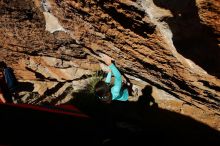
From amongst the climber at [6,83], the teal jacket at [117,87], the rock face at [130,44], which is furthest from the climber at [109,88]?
the climber at [6,83]

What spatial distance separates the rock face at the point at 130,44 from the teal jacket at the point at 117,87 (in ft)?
0.41

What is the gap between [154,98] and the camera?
15.0ft

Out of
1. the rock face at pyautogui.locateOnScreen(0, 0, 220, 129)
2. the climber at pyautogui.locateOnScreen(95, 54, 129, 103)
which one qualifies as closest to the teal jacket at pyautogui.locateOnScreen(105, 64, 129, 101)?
the climber at pyautogui.locateOnScreen(95, 54, 129, 103)

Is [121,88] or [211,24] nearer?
[211,24]

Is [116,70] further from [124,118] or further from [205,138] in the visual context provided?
[205,138]

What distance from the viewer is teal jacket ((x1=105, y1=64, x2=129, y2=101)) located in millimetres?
4363

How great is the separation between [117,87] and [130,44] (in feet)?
4.10

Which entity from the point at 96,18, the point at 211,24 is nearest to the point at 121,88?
the point at 96,18

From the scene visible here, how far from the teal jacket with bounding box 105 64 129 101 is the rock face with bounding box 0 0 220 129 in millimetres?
124

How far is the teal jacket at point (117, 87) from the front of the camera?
14.3 feet

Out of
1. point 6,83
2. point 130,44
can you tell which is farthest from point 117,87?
point 6,83

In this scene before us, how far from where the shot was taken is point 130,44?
3.44m

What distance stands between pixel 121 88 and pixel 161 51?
188cm

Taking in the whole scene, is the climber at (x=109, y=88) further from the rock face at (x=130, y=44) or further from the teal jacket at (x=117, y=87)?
the rock face at (x=130, y=44)
